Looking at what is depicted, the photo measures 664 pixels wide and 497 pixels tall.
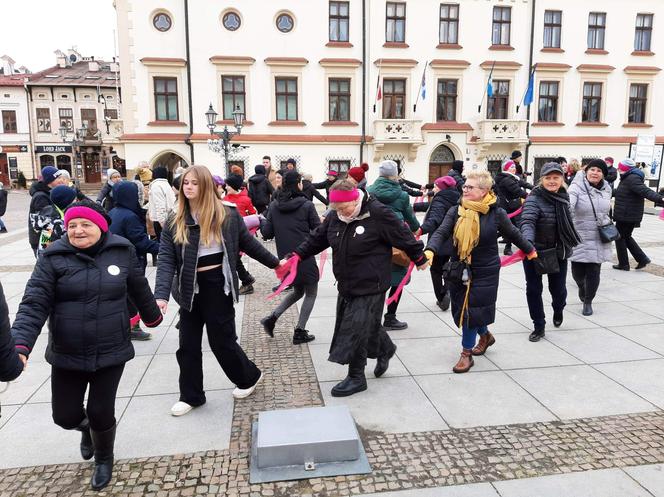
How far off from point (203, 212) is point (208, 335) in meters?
0.93

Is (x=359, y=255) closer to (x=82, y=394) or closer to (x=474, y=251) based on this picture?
(x=474, y=251)


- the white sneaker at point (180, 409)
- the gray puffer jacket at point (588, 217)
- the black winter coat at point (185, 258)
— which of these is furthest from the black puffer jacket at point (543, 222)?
the white sneaker at point (180, 409)

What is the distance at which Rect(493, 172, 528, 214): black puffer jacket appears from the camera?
9.11 m

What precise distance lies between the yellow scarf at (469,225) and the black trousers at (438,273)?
1.96m

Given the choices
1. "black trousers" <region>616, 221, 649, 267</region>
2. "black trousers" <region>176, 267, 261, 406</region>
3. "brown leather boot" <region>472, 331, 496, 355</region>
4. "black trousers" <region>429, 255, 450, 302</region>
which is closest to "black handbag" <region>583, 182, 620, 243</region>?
"black trousers" <region>429, 255, 450, 302</region>

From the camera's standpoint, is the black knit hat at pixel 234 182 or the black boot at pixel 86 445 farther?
the black knit hat at pixel 234 182

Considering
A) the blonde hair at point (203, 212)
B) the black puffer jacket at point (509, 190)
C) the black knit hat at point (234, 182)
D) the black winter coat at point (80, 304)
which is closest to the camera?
the black winter coat at point (80, 304)

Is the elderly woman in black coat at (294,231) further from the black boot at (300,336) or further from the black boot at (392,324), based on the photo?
the black boot at (392,324)

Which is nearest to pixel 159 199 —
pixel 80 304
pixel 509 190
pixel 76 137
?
pixel 80 304

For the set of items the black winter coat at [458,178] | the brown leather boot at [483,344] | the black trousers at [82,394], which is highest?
the black winter coat at [458,178]

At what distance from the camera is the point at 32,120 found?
146ft

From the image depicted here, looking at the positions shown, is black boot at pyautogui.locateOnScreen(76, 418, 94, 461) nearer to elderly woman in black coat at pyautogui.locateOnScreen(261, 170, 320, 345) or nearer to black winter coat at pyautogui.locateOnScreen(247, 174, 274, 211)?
elderly woman in black coat at pyautogui.locateOnScreen(261, 170, 320, 345)

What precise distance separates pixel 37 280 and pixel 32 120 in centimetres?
4932

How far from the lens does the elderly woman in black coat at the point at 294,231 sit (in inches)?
219
